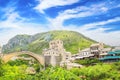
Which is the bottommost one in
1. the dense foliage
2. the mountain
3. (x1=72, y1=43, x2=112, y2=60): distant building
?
the dense foliage

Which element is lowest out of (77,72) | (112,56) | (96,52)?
(77,72)

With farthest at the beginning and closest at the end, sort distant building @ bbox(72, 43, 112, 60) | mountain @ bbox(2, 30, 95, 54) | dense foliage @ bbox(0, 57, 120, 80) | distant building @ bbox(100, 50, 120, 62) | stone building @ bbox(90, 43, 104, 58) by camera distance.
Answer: mountain @ bbox(2, 30, 95, 54) → stone building @ bbox(90, 43, 104, 58) → distant building @ bbox(72, 43, 112, 60) → distant building @ bbox(100, 50, 120, 62) → dense foliage @ bbox(0, 57, 120, 80)

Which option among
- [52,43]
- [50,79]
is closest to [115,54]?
[52,43]

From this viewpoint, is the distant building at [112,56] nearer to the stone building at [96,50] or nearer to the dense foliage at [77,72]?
the stone building at [96,50]

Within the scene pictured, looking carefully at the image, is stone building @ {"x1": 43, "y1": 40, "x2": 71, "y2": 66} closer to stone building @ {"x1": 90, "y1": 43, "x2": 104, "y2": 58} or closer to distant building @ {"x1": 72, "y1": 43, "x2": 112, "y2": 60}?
distant building @ {"x1": 72, "y1": 43, "x2": 112, "y2": 60}

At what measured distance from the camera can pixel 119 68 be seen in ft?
67.8

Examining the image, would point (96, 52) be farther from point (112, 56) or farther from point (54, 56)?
point (54, 56)

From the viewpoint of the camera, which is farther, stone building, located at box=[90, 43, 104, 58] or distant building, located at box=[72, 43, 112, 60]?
stone building, located at box=[90, 43, 104, 58]

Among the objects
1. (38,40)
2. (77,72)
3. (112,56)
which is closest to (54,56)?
(112,56)

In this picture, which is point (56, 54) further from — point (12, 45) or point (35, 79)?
point (12, 45)

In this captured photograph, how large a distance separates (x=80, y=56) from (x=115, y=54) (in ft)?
16.3

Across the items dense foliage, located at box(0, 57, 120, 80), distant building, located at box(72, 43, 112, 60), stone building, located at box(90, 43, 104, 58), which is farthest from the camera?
stone building, located at box(90, 43, 104, 58)

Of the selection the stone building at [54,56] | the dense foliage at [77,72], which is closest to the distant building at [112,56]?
the dense foliage at [77,72]

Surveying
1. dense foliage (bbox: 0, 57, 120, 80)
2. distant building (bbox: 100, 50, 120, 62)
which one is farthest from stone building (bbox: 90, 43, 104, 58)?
dense foliage (bbox: 0, 57, 120, 80)
